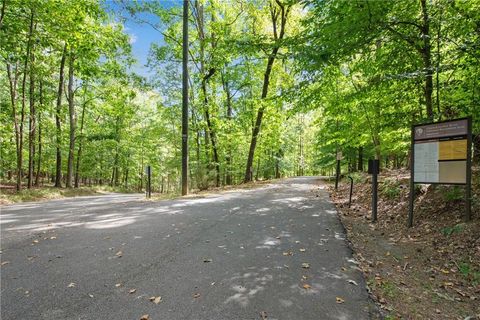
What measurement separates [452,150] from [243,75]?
681 inches

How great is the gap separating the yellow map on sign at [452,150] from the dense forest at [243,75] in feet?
3.71

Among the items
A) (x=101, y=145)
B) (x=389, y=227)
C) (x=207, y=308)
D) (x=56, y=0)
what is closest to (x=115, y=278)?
(x=207, y=308)

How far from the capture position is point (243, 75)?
2152 centimetres

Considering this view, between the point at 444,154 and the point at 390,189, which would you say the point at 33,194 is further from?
the point at 444,154

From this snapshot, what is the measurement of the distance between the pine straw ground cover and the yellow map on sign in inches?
45.7

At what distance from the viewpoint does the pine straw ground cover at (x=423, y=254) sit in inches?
135

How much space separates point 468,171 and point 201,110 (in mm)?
16052

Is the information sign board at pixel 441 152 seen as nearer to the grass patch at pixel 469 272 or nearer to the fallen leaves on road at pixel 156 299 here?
→ the grass patch at pixel 469 272

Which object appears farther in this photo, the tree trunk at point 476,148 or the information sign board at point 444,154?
the tree trunk at point 476,148

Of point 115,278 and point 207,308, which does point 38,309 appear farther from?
point 207,308

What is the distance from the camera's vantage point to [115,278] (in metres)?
3.76

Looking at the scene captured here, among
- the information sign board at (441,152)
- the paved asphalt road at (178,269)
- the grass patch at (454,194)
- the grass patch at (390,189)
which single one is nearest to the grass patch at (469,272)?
the paved asphalt road at (178,269)

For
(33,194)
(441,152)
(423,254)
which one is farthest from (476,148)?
(33,194)

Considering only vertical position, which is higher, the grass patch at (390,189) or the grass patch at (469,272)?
the grass patch at (390,189)
